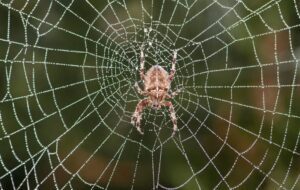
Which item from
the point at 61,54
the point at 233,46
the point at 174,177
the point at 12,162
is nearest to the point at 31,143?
the point at 12,162

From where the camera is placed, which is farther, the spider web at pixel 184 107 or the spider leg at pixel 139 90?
the spider web at pixel 184 107

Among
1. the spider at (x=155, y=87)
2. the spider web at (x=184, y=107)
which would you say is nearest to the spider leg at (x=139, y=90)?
the spider at (x=155, y=87)

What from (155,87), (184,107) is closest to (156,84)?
(155,87)

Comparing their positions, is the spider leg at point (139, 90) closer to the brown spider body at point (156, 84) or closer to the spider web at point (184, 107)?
the brown spider body at point (156, 84)

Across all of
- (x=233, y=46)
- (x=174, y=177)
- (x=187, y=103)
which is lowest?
(x=174, y=177)

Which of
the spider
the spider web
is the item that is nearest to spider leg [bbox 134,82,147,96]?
the spider

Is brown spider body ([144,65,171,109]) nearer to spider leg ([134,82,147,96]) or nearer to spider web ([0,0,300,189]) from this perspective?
spider leg ([134,82,147,96])

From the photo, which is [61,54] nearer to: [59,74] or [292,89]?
[59,74]

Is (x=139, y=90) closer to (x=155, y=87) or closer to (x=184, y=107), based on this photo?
(x=155, y=87)
